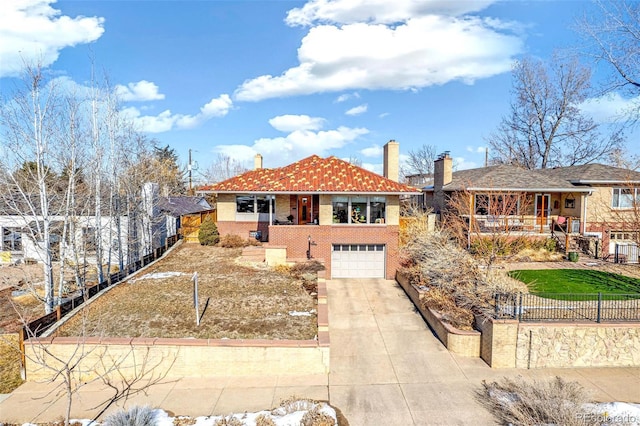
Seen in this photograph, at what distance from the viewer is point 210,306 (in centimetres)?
1255

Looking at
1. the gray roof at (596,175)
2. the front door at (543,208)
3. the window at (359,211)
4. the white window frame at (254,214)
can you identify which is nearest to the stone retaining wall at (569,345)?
the window at (359,211)

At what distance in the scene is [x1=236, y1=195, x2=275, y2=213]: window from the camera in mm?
21516

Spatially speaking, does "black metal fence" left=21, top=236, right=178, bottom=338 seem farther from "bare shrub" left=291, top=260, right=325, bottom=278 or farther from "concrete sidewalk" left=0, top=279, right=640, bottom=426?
"bare shrub" left=291, top=260, right=325, bottom=278

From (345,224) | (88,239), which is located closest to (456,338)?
(345,224)

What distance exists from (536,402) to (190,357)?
27.8 ft

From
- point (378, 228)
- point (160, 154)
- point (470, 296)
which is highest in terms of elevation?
point (160, 154)

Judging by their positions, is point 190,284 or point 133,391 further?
point 190,284

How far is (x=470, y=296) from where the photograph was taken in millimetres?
11797

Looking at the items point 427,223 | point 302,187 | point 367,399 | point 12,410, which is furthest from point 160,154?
point 367,399

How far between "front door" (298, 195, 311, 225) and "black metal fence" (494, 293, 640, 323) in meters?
12.6

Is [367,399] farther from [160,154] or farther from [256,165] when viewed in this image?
[160,154]

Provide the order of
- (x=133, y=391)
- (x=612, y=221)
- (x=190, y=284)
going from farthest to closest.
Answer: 1. (x=612, y=221)
2. (x=190, y=284)
3. (x=133, y=391)

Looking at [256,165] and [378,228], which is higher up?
[256,165]

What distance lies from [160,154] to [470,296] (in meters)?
48.9
